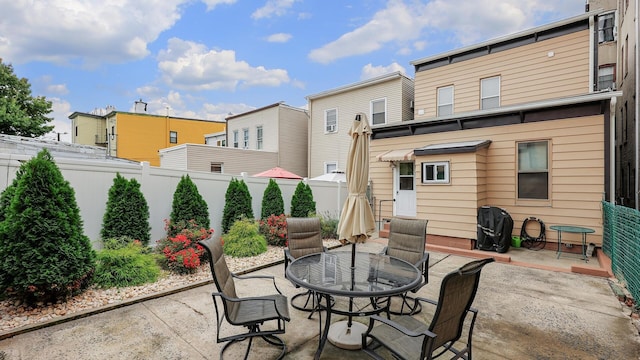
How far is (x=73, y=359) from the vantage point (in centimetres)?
287

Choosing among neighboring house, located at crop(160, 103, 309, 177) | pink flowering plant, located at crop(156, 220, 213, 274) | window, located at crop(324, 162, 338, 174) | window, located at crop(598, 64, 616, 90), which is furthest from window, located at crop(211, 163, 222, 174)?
window, located at crop(598, 64, 616, 90)

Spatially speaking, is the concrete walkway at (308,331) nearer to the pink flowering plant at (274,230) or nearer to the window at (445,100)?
the pink flowering plant at (274,230)

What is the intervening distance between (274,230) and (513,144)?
22.5 feet

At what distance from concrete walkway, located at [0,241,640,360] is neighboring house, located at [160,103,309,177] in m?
11.5

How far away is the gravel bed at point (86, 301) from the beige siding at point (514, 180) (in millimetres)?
5522

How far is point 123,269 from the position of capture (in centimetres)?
483

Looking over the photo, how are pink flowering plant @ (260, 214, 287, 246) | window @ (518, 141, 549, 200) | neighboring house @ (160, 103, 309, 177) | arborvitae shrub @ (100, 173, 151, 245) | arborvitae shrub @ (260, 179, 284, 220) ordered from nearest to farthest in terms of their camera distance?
arborvitae shrub @ (100, 173, 151, 245) → window @ (518, 141, 549, 200) → pink flowering plant @ (260, 214, 287, 246) → arborvitae shrub @ (260, 179, 284, 220) → neighboring house @ (160, 103, 309, 177)

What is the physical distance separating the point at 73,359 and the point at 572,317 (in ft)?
19.3

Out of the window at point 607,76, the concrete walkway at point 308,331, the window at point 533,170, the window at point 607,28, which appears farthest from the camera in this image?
the window at point 607,28

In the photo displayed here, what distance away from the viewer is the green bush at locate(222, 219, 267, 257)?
22.1ft

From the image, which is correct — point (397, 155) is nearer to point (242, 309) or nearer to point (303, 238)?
point (303, 238)

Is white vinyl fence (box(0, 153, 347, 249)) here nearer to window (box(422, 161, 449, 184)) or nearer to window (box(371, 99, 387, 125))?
window (box(422, 161, 449, 184))

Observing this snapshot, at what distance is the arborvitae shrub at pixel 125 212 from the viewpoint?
586cm

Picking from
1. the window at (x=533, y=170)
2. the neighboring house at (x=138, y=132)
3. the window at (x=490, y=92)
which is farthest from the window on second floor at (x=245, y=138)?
the window at (x=533, y=170)
